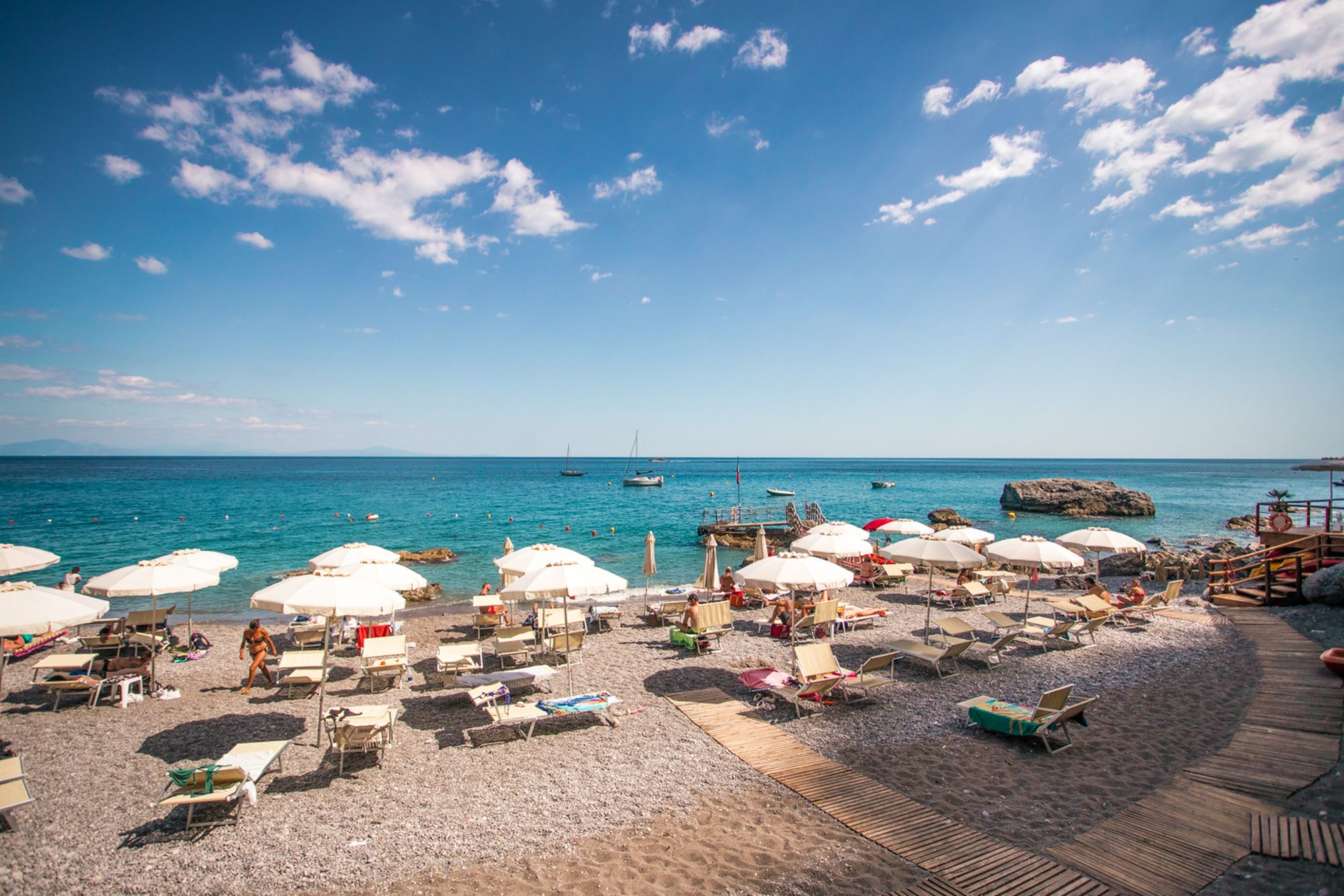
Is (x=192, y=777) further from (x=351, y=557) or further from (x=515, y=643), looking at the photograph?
(x=351, y=557)

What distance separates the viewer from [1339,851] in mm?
5398

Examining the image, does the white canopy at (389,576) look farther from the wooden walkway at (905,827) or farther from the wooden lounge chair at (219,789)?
the wooden walkway at (905,827)

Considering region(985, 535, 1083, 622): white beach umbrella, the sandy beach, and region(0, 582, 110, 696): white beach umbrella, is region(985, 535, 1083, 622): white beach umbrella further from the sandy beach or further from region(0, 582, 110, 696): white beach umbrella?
region(0, 582, 110, 696): white beach umbrella

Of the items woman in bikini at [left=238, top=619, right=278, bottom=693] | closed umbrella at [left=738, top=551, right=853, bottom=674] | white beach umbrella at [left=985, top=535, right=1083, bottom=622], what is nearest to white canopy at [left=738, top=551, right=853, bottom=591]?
closed umbrella at [left=738, top=551, right=853, bottom=674]

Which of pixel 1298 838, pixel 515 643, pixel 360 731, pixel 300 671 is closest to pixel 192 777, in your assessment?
pixel 360 731

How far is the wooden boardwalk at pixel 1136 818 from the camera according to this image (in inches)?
214

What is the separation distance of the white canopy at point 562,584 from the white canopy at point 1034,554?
8.39 m

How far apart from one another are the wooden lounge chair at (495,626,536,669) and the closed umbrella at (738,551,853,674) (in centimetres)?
467

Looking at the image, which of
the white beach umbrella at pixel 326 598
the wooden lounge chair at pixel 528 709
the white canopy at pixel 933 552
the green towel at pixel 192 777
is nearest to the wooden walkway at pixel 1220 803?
the white canopy at pixel 933 552

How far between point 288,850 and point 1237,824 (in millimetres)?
9448

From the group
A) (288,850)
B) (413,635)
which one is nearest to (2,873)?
(288,850)

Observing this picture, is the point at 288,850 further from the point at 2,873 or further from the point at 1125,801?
the point at 1125,801

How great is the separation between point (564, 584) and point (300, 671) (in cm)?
536

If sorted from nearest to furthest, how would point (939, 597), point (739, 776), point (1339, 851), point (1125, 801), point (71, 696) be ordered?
point (1339, 851) → point (1125, 801) → point (739, 776) → point (71, 696) → point (939, 597)
